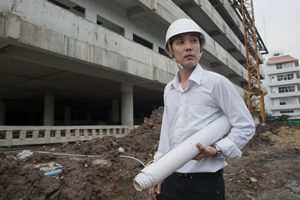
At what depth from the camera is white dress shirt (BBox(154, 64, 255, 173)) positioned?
1.25m

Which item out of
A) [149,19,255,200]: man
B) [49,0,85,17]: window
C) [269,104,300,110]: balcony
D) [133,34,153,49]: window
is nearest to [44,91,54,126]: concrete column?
[49,0,85,17]: window

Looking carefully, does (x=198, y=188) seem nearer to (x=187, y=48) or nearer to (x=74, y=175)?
(x=187, y=48)

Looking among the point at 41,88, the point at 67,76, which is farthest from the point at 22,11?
the point at 41,88

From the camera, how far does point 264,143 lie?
11.1 m

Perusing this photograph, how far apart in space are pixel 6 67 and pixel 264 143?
14.3 metres

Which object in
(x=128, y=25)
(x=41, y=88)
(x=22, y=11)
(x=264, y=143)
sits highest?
(x=128, y=25)

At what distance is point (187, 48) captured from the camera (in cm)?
147

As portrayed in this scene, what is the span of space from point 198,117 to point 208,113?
0.25 feet

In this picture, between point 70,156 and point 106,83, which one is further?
point 106,83

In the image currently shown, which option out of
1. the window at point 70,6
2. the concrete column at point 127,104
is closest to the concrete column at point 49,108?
the concrete column at point 127,104

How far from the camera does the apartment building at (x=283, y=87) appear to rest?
49.1 m

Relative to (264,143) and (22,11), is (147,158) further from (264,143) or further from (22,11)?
(264,143)

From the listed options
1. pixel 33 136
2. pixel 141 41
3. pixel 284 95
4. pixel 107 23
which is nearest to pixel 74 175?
pixel 33 136

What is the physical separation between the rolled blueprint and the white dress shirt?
2.6 inches
